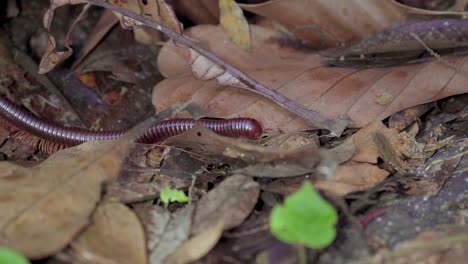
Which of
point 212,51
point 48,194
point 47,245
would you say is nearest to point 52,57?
point 212,51

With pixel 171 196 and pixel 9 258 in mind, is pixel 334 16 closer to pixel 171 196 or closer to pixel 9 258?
pixel 171 196

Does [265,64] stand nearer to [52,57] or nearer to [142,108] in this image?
[142,108]

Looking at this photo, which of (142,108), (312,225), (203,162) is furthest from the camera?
(142,108)

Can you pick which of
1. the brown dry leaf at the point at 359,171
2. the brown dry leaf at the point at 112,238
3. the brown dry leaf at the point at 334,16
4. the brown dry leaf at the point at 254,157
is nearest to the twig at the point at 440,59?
the brown dry leaf at the point at 334,16

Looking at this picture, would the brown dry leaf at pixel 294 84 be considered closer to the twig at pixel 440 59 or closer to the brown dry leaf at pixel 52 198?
the twig at pixel 440 59

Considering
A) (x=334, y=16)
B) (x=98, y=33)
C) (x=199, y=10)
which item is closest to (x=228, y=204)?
(x=334, y=16)

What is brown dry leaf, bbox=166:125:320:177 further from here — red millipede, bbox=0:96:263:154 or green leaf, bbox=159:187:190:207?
red millipede, bbox=0:96:263:154
